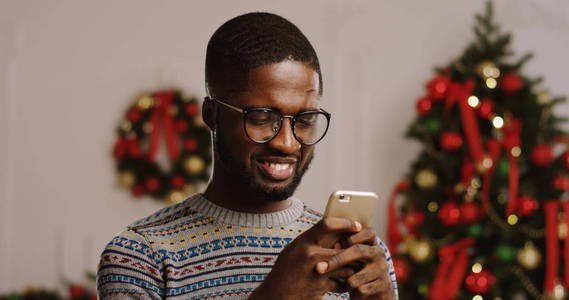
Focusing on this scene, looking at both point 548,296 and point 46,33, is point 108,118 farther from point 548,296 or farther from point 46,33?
point 548,296

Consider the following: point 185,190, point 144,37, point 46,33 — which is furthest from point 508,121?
point 46,33

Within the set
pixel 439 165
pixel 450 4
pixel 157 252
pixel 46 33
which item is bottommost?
pixel 439 165

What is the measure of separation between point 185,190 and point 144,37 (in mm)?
1044

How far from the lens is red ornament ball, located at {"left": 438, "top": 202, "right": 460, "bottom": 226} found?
3.78 m

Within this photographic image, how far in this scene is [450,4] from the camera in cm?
455

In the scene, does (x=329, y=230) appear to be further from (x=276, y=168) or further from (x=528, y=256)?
(x=528, y=256)

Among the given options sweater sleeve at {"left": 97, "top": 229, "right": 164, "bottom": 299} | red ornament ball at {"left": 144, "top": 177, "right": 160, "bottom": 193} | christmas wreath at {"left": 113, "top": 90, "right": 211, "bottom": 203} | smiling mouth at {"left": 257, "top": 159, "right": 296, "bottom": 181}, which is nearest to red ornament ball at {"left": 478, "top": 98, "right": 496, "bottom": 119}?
christmas wreath at {"left": 113, "top": 90, "right": 211, "bottom": 203}

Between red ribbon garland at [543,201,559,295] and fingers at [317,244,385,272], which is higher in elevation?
fingers at [317,244,385,272]

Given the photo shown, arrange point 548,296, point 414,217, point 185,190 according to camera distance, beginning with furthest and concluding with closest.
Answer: point 185,190, point 414,217, point 548,296

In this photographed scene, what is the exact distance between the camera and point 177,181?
4.30 m

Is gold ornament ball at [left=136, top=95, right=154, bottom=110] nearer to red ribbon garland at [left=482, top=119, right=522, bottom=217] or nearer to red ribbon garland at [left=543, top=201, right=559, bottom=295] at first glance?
red ribbon garland at [left=482, top=119, right=522, bottom=217]

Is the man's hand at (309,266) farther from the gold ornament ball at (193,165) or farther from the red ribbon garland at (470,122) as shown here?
the gold ornament ball at (193,165)

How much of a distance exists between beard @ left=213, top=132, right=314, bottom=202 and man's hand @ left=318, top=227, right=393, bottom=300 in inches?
6.8

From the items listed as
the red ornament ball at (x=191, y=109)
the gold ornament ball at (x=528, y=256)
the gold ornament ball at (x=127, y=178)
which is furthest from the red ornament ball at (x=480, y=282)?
the gold ornament ball at (x=127, y=178)
